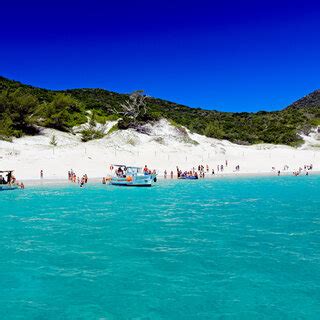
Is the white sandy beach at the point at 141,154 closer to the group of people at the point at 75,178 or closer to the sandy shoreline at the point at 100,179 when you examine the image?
the sandy shoreline at the point at 100,179

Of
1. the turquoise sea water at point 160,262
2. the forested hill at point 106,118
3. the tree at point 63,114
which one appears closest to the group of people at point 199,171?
the forested hill at point 106,118

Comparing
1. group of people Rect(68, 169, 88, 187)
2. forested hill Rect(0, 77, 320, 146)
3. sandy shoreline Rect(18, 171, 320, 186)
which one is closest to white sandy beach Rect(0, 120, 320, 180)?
sandy shoreline Rect(18, 171, 320, 186)

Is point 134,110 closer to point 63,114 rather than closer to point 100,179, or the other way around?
point 63,114

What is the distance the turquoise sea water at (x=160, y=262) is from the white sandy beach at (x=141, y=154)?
28.1m

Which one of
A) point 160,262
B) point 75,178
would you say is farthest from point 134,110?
point 160,262

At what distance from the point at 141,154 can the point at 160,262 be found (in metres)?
54.7

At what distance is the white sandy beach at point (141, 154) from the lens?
60.4 m

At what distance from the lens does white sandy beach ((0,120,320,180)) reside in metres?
60.4

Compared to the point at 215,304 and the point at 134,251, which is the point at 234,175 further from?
the point at 215,304

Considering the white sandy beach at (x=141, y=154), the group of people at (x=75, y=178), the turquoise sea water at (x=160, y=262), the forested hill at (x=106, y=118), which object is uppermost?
the forested hill at (x=106, y=118)

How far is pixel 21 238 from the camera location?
21.4m

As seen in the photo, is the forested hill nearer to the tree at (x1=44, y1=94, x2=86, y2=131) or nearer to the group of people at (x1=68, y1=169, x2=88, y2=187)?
the tree at (x1=44, y1=94, x2=86, y2=131)

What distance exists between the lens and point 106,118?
98312 mm

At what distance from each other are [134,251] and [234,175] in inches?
1914
